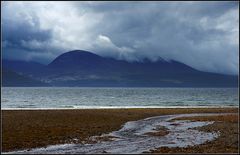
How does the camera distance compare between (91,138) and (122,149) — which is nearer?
(122,149)

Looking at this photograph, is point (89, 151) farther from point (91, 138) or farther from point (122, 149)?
point (91, 138)

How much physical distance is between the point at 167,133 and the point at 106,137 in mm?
8663

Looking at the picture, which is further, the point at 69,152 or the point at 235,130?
the point at 235,130

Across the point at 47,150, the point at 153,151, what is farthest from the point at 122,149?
the point at 47,150

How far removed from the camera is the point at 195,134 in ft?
145

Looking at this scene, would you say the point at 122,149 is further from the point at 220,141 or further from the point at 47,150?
the point at 220,141

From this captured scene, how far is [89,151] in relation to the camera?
103ft

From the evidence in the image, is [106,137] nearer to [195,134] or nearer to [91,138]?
[91,138]

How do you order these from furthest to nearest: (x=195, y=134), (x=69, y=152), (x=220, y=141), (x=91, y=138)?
(x=195, y=134) → (x=91, y=138) → (x=220, y=141) → (x=69, y=152)

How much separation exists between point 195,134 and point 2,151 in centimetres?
2310

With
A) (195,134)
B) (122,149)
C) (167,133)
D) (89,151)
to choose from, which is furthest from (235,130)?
(89,151)

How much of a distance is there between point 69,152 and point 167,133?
17.6m

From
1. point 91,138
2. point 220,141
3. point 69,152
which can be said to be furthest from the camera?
point 91,138

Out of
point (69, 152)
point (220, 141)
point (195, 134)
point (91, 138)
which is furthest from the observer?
point (195, 134)
